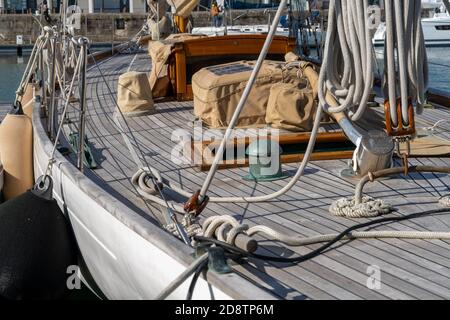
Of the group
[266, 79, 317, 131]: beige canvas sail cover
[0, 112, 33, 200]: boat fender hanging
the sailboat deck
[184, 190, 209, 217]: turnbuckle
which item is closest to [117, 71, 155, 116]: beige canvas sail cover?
the sailboat deck

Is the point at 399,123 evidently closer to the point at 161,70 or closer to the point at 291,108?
the point at 291,108

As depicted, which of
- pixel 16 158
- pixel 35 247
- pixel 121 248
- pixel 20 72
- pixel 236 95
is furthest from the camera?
pixel 20 72

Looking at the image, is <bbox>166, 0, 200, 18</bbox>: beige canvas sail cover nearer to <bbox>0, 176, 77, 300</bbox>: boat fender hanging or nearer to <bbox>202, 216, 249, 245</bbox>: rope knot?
<bbox>0, 176, 77, 300</bbox>: boat fender hanging

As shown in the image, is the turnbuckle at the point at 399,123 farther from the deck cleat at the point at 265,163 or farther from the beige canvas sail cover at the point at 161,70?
the beige canvas sail cover at the point at 161,70

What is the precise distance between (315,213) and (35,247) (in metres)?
2.10

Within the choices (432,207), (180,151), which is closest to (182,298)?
(432,207)

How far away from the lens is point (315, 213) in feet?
16.1

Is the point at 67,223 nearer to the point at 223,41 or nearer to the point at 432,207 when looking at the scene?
the point at 432,207

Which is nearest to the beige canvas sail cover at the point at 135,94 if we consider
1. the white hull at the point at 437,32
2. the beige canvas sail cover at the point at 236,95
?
the beige canvas sail cover at the point at 236,95

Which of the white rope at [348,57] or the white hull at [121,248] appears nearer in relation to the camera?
the white hull at [121,248]

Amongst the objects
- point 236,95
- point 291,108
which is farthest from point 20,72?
point 291,108

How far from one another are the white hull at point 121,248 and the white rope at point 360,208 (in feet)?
4.18

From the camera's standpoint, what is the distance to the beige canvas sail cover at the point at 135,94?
7.93 metres
